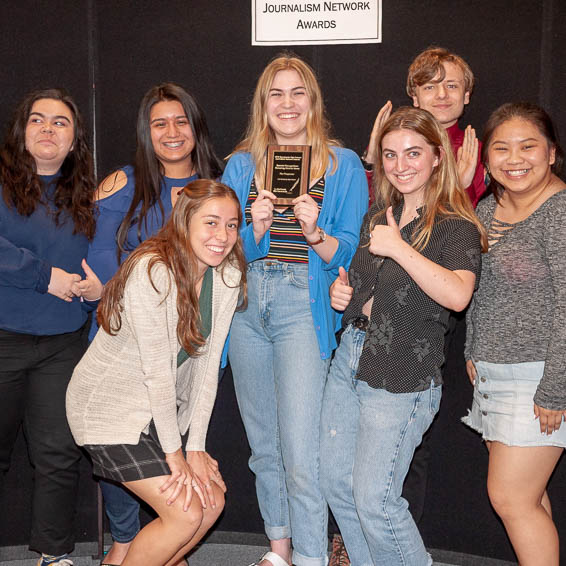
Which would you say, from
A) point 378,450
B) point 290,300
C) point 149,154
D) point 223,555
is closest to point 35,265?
point 149,154

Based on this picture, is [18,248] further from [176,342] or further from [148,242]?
[176,342]

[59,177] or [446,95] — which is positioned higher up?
[446,95]

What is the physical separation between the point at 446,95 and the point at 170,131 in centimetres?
128

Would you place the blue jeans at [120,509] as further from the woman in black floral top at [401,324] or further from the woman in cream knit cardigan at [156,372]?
the woman in black floral top at [401,324]

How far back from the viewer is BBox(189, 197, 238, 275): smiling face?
8.80 ft

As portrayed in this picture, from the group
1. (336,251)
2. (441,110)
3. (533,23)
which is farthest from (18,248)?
(533,23)

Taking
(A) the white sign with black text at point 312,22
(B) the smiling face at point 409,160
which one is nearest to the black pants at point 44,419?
(B) the smiling face at point 409,160

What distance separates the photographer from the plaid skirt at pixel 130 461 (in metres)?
2.59

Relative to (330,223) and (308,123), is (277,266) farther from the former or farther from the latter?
(308,123)

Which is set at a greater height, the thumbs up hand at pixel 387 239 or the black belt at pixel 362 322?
the thumbs up hand at pixel 387 239

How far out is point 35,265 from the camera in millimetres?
3018

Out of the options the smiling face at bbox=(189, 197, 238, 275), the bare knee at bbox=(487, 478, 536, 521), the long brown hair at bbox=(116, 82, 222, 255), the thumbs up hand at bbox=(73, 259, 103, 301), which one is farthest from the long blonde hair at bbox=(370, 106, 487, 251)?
the thumbs up hand at bbox=(73, 259, 103, 301)

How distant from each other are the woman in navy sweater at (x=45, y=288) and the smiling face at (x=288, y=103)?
0.97m

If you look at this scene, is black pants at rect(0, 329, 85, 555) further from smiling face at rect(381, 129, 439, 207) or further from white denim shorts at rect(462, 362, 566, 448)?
white denim shorts at rect(462, 362, 566, 448)
